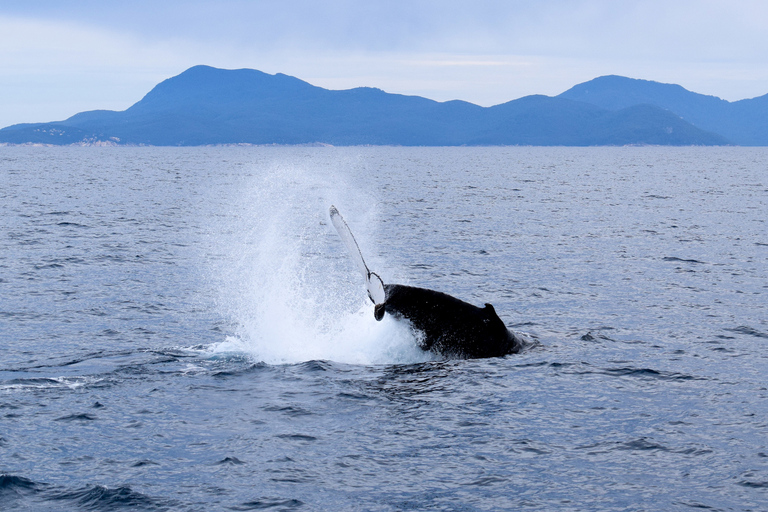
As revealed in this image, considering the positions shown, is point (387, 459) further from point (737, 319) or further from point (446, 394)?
point (737, 319)

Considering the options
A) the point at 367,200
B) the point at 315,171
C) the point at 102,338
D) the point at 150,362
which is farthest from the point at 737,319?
the point at 315,171

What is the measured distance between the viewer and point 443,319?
16.3 meters

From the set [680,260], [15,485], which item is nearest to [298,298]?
[15,485]

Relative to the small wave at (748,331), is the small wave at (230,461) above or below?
below

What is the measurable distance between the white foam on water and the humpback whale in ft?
1.47

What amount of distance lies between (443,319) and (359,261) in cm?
272

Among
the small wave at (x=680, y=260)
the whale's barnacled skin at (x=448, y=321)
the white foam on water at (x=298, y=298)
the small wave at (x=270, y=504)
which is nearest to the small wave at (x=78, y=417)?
the small wave at (x=270, y=504)

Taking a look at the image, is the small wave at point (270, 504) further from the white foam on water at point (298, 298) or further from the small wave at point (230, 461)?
the white foam on water at point (298, 298)

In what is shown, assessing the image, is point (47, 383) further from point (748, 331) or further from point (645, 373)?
point (748, 331)

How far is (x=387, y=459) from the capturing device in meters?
11.9

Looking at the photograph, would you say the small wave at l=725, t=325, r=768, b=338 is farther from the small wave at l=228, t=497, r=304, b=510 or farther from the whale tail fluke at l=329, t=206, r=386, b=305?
the small wave at l=228, t=497, r=304, b=510

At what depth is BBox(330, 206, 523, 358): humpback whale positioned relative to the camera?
51.9 feet

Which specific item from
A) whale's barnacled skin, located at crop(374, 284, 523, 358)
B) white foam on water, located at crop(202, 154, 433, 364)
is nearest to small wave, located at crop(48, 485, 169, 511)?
whale's barnacled skin, located at crop(374, 284, 523, 358)

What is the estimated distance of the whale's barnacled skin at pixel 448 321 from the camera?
15.9 meters
